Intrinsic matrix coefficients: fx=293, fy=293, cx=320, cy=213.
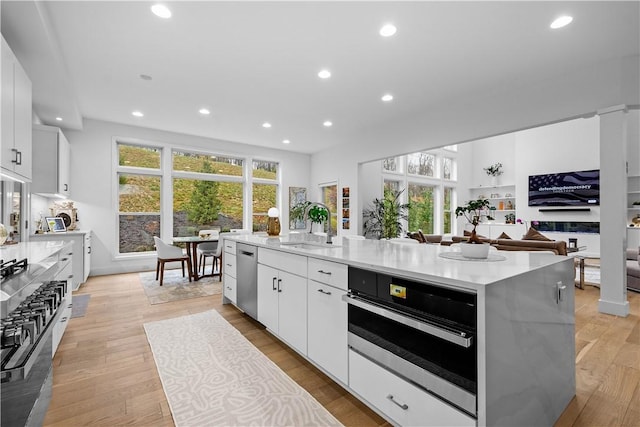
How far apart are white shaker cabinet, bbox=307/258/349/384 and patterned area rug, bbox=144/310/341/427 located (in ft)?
0.72

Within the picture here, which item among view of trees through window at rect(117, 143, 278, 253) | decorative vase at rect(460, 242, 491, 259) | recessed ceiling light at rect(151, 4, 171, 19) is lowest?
decorative vase at rect(460, 242, 491, 259)

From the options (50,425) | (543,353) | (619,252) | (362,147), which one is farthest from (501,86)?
(50,425)

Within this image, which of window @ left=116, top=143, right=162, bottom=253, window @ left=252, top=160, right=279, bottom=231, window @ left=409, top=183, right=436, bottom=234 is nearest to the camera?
window @ left=116, top=143, right=162, bottom=253

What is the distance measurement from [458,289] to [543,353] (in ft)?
2.26

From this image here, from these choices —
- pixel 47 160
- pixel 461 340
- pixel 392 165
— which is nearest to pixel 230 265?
pixel 461 340

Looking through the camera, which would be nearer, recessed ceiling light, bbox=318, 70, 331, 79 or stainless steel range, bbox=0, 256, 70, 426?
stainless steel range, bbox=0, 256, 70, 426

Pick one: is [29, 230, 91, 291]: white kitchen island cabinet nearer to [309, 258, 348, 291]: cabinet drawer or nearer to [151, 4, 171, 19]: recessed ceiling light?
[151, 4, 171, 19]: recessed ceiling light

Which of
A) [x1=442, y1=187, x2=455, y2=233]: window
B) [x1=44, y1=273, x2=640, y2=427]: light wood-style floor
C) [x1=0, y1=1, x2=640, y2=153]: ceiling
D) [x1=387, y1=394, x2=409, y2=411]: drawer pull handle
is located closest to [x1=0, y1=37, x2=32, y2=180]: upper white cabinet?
[x1=0, y1=1, x2=640, y2=153]: ceiling

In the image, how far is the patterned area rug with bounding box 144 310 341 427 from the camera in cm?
160

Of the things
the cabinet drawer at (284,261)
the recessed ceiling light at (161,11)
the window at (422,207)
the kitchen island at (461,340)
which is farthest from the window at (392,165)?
the kitchen island at (461,340)

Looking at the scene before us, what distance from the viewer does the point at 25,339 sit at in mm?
1112

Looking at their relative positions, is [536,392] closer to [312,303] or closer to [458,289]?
[458,289]

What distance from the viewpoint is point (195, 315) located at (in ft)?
10.5

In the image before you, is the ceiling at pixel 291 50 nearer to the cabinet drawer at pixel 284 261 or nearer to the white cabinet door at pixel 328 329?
the cabinet drawer at pixel 284 261
